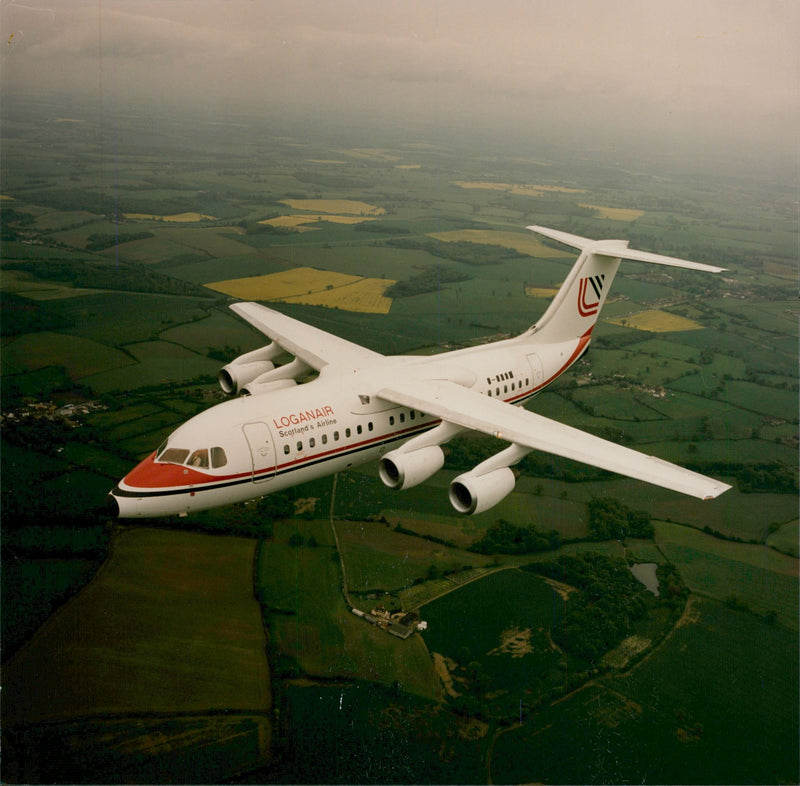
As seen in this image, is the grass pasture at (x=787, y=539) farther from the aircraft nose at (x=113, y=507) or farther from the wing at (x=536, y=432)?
the aircraft nose at (x=113, y=507)

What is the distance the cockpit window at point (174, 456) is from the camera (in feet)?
59.4

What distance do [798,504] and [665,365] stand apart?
16828 millimetres

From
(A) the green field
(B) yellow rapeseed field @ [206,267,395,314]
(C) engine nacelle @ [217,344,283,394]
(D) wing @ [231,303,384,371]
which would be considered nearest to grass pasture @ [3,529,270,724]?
(C) engine nacelle @ [217,344,283,394]

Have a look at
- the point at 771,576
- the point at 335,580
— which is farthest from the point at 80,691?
the point at 771,576

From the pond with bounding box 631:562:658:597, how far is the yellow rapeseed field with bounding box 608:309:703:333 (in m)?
32.0

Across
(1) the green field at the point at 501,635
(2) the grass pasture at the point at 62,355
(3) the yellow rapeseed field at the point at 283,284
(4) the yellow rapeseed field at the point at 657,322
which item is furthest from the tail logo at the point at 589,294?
(3) the yellow rapeseed field at the point at 283,284

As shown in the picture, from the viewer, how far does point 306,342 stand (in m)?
26.0

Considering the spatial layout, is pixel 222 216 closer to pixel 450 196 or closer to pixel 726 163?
pixel 450 196

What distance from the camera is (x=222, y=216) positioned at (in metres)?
78.1

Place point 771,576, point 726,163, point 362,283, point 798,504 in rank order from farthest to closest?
point 726,163
point 362,283
point 798,504
point 771,576

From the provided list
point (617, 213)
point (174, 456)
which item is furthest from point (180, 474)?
point (617, 213)

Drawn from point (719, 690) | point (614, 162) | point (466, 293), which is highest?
point (614, 162)

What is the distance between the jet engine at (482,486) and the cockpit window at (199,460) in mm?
6804

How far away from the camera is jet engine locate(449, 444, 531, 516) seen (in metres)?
18.6
